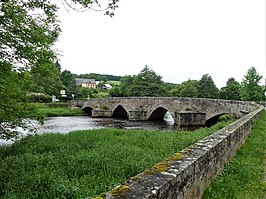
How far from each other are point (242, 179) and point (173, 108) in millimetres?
28106

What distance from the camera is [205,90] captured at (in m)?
63.1

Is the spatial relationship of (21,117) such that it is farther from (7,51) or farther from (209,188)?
(209,188)

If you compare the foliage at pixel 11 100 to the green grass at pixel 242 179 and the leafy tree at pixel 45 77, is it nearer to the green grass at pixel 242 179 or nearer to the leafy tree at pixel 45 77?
the leafy tree at pixel 45 77

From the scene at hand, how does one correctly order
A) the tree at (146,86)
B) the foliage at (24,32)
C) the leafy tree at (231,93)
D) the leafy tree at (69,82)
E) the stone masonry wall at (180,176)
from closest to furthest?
the stone masonry wall at (180,176), the foliage at (24,32), the leafy tree at (231,93), the tree at (146,86), the leafy tree at (69,82)

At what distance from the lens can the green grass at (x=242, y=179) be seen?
4.36 m

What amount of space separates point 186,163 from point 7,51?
596 centimetres

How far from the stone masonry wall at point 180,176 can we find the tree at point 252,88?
4258 centimetres

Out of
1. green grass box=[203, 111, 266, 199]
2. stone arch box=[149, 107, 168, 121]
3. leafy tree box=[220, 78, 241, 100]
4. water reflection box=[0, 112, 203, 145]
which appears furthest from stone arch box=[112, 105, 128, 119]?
green grass box=[203, 111, 266, 199]

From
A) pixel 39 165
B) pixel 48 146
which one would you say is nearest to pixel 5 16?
pixel 39 165

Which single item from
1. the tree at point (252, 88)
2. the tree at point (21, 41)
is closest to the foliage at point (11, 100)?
the tree at point (21, 41)

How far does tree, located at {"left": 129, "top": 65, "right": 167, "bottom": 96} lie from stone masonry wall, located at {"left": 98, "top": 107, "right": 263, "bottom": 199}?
184ft

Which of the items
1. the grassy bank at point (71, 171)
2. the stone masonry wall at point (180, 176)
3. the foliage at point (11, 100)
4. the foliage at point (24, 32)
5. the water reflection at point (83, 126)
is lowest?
the water reflection at point (83, 126)

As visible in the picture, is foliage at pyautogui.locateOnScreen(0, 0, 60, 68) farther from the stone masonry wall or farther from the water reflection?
the water reflection

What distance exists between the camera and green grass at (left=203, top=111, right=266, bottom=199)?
14.3 feet
